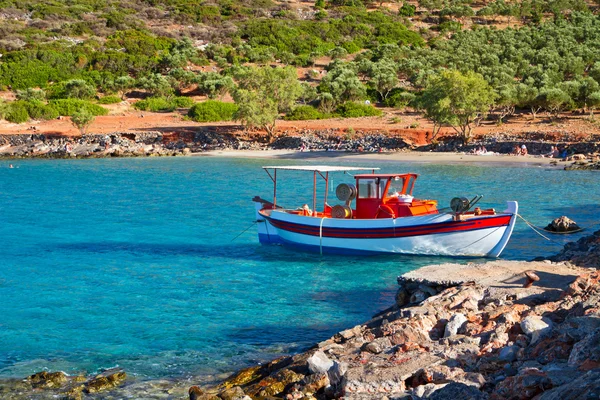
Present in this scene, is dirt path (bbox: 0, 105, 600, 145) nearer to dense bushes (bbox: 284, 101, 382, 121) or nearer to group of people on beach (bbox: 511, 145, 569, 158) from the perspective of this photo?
dense bushes (bbox: 284, 101, 382, 121)

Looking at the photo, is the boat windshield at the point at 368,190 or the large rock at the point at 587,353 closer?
the large rock at the point at 587,353

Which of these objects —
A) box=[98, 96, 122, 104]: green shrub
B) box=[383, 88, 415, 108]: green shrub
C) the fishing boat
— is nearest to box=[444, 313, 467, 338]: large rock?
the fishing boat

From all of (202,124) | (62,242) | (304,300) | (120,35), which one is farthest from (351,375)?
(120,35)

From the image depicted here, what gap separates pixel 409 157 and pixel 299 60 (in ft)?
130

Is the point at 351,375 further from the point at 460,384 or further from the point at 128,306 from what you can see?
the point at 128,306

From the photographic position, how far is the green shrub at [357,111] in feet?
225

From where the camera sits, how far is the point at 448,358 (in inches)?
427

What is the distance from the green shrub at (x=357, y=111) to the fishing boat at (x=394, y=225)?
43.8 metres

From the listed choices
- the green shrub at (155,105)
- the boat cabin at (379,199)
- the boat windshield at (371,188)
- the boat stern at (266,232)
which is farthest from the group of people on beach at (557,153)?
the green shrub at (155,105)

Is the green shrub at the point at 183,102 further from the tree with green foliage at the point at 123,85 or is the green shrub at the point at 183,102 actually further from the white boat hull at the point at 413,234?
the white boat hull at the point at 413,234

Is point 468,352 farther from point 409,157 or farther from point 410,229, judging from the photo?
point 409,157

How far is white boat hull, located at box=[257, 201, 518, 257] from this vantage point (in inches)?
882

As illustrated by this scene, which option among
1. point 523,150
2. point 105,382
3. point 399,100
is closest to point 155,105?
point 399,100

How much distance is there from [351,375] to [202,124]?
2378 inches
